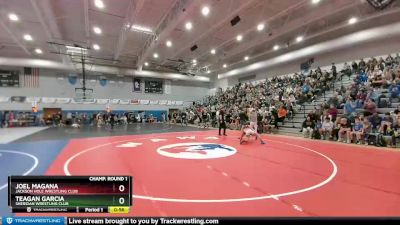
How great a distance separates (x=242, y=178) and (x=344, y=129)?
23.2ft

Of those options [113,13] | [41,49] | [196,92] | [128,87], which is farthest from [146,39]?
[196,92]

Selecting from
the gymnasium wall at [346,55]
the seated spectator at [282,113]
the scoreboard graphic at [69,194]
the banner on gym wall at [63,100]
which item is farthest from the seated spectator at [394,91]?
the banner on gym wall at [63,100]

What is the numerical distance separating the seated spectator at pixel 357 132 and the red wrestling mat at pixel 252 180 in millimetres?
1927

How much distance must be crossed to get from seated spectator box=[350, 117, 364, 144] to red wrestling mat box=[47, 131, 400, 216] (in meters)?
1.93

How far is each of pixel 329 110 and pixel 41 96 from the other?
80.7ft

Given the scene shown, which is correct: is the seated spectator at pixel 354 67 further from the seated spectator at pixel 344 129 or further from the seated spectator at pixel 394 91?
the seated spectator at pixel 344 129

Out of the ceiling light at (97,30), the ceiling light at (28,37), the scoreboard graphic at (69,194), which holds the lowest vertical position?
the scoreboard graphic at (69,194)

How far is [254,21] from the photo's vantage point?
13.4 meters

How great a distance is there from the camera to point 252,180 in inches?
156

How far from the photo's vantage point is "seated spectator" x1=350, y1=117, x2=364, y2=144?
8.34 metres

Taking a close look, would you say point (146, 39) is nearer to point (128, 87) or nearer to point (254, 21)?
point (254, 21)

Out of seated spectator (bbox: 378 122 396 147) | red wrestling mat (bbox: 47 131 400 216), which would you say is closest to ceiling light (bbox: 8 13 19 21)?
red wrestling mat (bbox: 47 131 400 216)

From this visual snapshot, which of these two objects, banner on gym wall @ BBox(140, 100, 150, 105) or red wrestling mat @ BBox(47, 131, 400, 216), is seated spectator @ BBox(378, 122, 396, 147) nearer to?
red wrestling mat @ BBox(47, 131, 400, 216)

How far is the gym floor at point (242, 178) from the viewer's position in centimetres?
281
